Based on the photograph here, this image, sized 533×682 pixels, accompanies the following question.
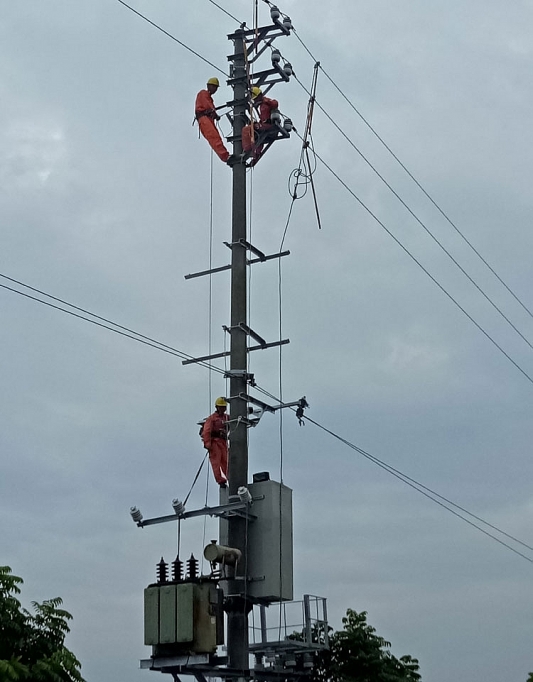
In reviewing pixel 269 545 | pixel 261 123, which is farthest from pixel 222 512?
pixel 261 123

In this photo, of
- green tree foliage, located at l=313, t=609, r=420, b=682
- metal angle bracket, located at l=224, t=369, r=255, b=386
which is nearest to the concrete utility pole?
metal angle bracket, located at l=224, t=369, r=255, b=386

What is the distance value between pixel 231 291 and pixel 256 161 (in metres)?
2.37

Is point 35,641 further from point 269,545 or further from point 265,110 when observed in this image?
point 265,110

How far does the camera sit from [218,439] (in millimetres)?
17016

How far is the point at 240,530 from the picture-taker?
52.2 ft

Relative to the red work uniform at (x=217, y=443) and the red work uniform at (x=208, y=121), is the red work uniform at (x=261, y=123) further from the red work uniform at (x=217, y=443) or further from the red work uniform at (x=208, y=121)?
the red work uniform at (x=217, y=443)

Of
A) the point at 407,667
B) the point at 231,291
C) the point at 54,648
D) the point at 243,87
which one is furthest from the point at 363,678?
the point at 243,87

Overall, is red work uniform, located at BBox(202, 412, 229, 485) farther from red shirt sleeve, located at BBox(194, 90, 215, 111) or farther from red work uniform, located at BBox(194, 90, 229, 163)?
red shirt sleeve, located at BBox(194, 90, 215, 111)

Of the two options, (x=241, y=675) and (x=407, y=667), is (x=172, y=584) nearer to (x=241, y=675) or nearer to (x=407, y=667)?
(x=241, y=675)

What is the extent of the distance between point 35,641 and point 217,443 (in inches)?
162

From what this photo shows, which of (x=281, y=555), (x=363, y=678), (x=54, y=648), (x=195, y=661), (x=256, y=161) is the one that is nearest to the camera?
(x=195, y=661)

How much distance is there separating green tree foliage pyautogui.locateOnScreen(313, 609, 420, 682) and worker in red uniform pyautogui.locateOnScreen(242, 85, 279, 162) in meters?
12.0

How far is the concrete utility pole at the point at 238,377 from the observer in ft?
50.6

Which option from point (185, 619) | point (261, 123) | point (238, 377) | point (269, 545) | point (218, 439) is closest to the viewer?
point (185, 619)
